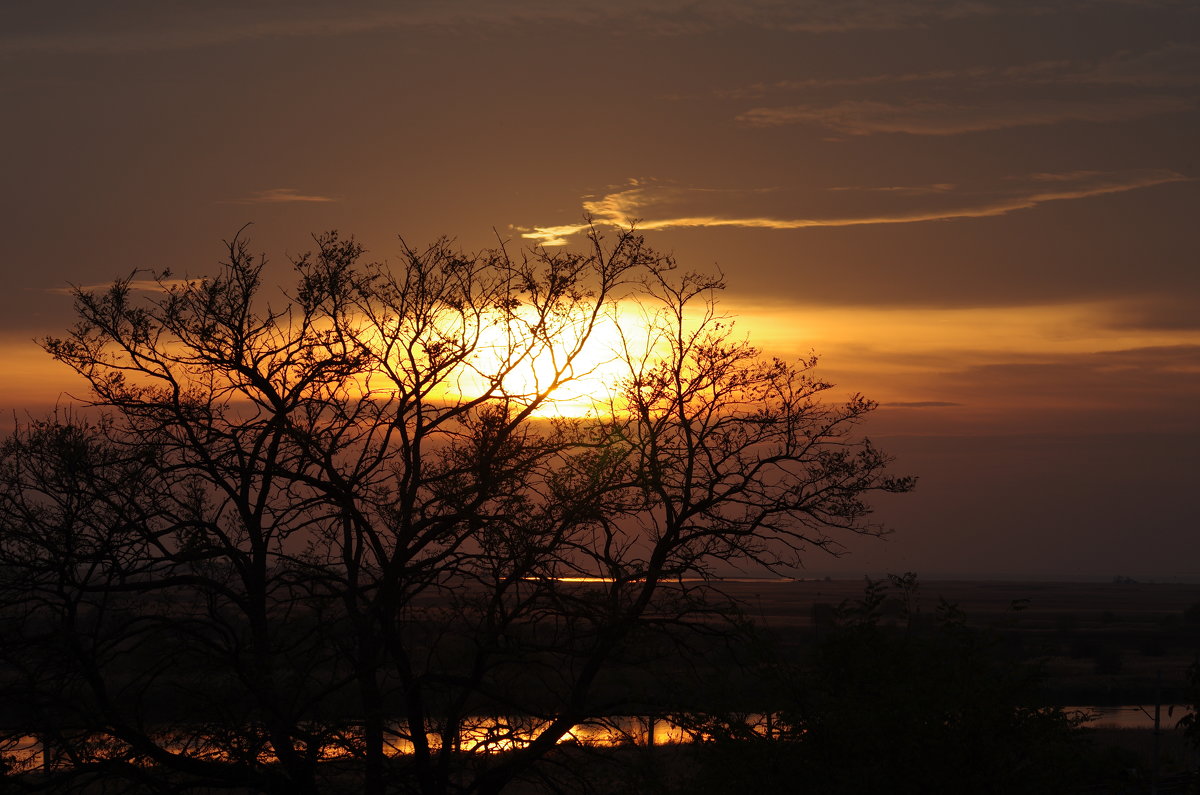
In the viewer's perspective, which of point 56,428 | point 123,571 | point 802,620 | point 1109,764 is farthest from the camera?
point 802,620

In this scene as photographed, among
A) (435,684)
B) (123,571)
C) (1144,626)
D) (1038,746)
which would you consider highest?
(123,571)

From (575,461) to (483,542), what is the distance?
1.76 m

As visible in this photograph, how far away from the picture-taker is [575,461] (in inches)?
573

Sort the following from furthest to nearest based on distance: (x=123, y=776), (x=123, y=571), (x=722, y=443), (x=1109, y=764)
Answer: (x=1109, y=764)
(x=722, y=443)
(x=123, y=571)
(x=123, y=776)

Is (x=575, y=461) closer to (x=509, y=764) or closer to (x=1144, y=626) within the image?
(x=509, y=764)

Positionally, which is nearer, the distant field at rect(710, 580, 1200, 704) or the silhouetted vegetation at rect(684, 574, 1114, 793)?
the silhouetted vegetation at rect(684, 574, 1114, 793)

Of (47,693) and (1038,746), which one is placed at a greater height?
(47,693)

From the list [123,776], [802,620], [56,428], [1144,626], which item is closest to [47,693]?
[123,776]

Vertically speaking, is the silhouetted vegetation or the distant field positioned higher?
the silhouetted vegetation

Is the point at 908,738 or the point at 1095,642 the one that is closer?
the point at 908,738

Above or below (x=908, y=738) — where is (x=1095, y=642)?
below

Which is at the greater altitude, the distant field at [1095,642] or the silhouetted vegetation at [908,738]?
the silhouetted vegetation at [908,738]

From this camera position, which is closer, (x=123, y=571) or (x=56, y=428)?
(x=123, y=571)

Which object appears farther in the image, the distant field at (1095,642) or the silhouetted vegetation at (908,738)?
the distant field at (1095,642)
